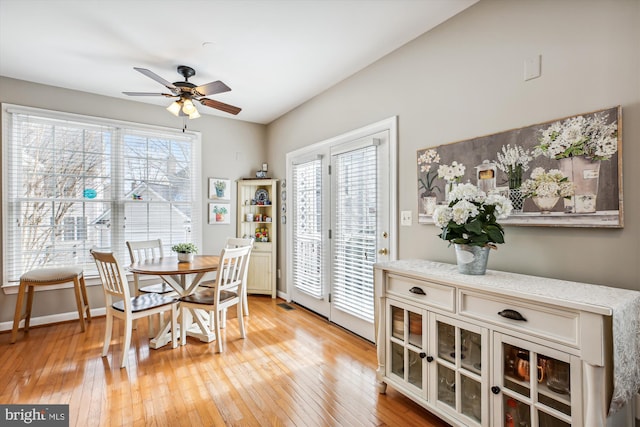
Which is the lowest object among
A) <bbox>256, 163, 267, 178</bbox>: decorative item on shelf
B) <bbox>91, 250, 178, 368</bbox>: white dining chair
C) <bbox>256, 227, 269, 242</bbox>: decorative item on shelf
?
<bbox>91, 250, 178, 368</bbox>: white dining chair

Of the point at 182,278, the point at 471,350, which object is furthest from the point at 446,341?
the point at 182,278

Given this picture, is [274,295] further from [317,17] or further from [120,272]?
[317,17]

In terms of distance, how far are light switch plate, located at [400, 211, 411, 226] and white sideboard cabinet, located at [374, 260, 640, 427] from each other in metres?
0.59

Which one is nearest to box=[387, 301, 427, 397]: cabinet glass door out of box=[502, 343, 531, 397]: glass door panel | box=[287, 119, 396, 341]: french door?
box=[502, 343, 531, 397]: glass door panel

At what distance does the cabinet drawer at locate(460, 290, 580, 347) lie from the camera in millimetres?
1341

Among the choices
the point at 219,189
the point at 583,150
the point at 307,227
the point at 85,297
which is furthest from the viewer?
the point at 219,189

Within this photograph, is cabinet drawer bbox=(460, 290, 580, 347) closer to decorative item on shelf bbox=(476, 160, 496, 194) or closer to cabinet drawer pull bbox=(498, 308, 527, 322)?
cabinet drawer pull bbox=(498, 308, 527, 322)

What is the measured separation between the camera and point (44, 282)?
10.7 feet

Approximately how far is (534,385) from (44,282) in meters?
4.28

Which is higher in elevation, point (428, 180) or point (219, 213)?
point (428, 180)

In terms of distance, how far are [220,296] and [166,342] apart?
69cm

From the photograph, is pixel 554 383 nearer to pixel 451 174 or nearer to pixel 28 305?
pixel 451 174

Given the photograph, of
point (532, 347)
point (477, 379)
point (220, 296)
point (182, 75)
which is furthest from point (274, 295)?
point (532, 347)

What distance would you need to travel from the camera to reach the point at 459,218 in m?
1.83
